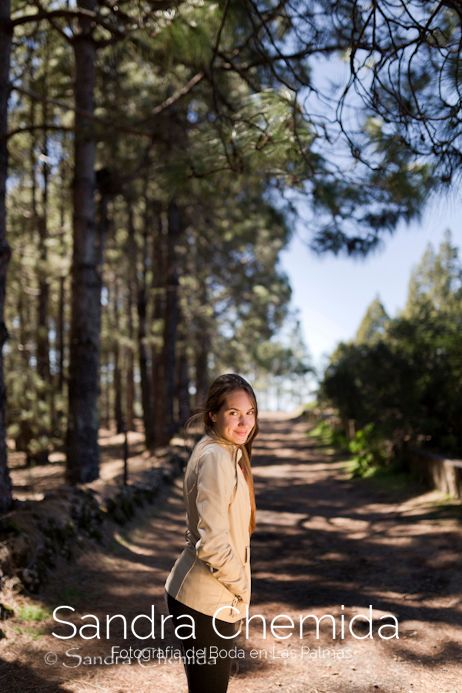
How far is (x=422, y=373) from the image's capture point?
1088cm

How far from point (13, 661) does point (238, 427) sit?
8.19 feet

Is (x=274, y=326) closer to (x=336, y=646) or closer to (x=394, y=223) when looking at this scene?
(x=394, y=223)

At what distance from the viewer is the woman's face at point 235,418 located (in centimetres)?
246

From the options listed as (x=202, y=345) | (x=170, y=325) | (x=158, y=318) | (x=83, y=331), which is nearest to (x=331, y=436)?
(x=202, y=345)

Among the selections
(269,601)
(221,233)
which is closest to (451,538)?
(269,601)

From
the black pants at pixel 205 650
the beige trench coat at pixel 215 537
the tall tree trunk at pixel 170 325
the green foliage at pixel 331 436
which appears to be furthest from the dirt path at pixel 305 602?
the green foliage at pixel 331 436

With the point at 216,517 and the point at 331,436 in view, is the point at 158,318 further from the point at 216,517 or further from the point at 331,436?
the point at 216,517

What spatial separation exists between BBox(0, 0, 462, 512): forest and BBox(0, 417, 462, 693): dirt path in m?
1.44

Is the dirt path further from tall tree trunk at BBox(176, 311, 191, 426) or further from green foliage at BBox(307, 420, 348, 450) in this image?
tall tree trunk at BBox(176, 311, 191, 426)

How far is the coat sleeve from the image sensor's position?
2256 millimetres

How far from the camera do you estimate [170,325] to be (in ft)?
52.9

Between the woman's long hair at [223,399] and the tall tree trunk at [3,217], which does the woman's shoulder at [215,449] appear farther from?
the tall tree trunk at [3,217]

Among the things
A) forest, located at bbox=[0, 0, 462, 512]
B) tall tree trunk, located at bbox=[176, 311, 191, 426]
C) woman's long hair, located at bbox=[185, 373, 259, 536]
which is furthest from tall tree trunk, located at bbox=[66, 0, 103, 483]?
tall tree trunk, located at bbox=[176, 311, 191, 426]

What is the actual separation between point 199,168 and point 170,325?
35.5 ft
